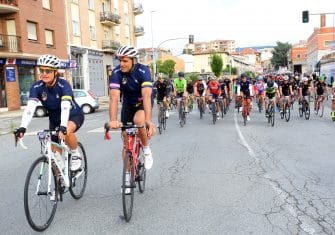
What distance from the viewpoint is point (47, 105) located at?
5.01 m

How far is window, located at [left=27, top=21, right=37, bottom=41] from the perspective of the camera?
30578 millimetres

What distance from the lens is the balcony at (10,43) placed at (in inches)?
1106

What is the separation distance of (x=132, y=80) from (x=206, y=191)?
77.2 inches

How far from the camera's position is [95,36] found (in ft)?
140

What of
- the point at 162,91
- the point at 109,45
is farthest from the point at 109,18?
the point at 162,91

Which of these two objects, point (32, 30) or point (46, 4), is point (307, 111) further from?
point (46, 4)

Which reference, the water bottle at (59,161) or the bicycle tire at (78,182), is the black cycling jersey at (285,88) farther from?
the water bottle at (59,161)

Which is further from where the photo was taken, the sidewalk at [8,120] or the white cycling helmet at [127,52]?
the sidewalk at [8,120]

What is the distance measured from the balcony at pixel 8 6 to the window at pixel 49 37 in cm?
426

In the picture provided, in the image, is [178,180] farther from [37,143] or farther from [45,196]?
[37,143]

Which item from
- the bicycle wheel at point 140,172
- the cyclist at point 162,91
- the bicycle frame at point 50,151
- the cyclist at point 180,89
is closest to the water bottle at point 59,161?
the bicycle frame at point 50,151

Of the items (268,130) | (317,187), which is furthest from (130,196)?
(268,130)

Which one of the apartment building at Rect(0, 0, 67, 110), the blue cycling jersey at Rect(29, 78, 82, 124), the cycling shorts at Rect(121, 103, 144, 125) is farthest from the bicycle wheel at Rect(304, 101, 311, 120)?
the apartment building at Rect(0, 0, 67, 110)

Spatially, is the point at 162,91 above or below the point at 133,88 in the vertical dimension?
below
